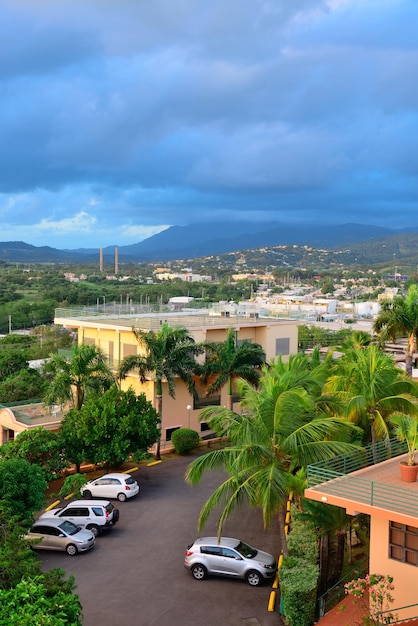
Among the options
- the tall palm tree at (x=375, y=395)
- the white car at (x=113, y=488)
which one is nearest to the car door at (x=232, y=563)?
the tall palm tree at (x=375, y=395)

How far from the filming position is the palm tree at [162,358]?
113ft

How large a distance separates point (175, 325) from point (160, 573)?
20452mm

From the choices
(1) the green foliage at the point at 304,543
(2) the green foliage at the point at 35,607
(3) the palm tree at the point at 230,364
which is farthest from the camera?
(3) the palm tree at the point at 230,364

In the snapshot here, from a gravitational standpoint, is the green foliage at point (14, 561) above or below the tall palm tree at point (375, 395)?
below

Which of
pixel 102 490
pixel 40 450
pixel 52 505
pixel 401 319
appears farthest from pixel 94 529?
pixel 401 319

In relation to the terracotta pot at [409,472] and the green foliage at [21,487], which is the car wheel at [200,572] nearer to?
the green foliage at [21,487]

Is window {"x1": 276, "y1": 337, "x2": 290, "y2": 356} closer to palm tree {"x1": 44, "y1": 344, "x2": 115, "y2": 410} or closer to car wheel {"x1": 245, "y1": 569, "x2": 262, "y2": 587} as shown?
palm tree {"x1": 44, "y1": 344, "x2": 115, "y2": 410}

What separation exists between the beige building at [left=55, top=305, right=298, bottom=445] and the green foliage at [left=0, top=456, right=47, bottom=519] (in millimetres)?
13721

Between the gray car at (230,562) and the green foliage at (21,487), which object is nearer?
the gray car at (230,562)

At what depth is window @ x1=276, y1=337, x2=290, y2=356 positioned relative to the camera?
45.9 m

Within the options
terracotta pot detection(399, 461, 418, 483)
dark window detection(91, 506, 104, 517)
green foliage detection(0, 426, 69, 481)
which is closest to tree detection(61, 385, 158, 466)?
green foliage detection(0, 426, 69, 481)

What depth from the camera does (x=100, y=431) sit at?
100 feet

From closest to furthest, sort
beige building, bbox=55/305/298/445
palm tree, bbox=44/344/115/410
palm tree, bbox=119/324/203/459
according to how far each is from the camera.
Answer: palm tree, bbox=44/344/115/410 < palm tree, bbox=119/324/203/459 < beige building, bbox=55/305/298/445

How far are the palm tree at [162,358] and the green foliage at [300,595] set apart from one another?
1806 cm
